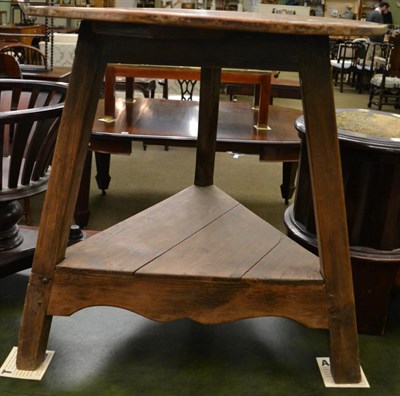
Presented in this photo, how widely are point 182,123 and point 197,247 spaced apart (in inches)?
65.1

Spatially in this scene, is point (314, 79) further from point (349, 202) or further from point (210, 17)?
point (349, 202)

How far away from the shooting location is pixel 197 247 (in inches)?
53.7

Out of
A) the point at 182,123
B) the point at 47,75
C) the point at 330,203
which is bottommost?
the point at 182,123

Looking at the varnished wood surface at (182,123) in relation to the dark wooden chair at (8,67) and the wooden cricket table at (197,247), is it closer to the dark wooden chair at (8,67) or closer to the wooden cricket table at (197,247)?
the dark wooden chair at (8,67)

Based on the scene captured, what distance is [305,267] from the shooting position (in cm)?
126

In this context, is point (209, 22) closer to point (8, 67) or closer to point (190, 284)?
point (190, 284)

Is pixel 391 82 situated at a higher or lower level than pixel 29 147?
lower

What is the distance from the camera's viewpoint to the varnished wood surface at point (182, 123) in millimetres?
2623

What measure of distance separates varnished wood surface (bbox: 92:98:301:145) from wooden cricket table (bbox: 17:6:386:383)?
1.28m

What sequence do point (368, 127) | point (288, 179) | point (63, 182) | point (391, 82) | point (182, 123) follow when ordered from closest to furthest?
point (63, 182), point (368, 127), point (182, 123), point (288, 179), point (391, 82)

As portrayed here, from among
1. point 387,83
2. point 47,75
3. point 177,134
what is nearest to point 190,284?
point 177,134

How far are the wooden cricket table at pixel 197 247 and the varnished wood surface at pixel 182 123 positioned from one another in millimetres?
1284

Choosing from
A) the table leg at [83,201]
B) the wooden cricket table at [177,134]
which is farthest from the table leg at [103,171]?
the table leg at [83,201]

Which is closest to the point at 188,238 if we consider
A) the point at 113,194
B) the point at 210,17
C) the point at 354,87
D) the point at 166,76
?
the point at 210,17
